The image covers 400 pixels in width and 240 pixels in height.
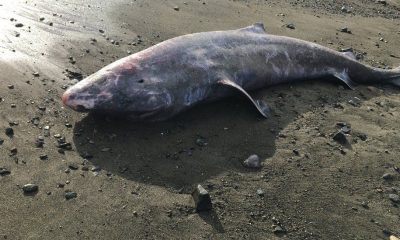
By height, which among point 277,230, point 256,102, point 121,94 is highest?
point 121,94

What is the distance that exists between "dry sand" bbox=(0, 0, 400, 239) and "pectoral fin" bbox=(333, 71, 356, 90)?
0.17 m

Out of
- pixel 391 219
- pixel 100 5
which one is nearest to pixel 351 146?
pixel 391 219

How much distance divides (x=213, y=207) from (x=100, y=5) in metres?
5.16

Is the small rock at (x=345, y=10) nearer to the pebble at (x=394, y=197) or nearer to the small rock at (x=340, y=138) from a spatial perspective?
the small rock at (x=340, y=138)

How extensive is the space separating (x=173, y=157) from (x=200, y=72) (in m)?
1.36

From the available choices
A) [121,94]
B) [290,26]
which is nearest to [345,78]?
[290,26]

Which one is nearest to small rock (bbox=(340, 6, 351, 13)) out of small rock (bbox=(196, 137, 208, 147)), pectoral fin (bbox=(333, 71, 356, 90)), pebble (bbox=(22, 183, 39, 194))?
pectoral fin (bbox=(333, 71, 356, 90))

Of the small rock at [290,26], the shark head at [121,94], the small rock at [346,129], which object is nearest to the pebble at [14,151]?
the shark head at [121,94]

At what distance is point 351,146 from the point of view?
232 inches

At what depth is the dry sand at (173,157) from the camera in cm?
441

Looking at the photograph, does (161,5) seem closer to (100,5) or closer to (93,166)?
(100,5)

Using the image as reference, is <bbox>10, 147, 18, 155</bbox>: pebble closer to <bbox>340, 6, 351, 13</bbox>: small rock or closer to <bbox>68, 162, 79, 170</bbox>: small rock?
<bbox>68, 162, 79, 170</bbox>: small rock

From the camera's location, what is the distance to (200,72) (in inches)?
241

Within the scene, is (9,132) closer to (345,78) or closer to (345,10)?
(345,78)
